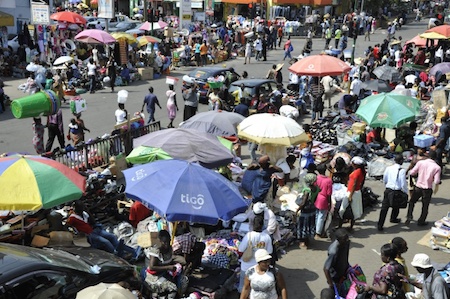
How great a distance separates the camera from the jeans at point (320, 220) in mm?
9414

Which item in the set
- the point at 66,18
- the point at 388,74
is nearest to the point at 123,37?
the point at 66,18

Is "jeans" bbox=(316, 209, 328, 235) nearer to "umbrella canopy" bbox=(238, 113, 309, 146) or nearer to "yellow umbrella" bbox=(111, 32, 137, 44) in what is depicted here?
"umbrella canopy" bbox=(238, 113, 309, 146)

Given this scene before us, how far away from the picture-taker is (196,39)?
32000 millimetres

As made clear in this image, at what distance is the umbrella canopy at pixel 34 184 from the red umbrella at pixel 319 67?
972cm

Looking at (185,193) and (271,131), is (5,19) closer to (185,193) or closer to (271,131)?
(271,131)

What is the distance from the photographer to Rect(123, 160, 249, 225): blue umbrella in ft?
23.7

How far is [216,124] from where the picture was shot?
467 inches

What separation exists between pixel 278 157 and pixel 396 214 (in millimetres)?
2928

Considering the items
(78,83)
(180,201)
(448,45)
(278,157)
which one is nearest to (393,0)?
(448,45)

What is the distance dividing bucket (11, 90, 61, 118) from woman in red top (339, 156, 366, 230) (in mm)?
6720

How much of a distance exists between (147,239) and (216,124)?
12.1 ft

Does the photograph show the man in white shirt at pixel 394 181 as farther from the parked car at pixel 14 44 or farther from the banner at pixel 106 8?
the parked car at pixel 14 44

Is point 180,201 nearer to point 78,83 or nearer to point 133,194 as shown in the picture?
point 133,194

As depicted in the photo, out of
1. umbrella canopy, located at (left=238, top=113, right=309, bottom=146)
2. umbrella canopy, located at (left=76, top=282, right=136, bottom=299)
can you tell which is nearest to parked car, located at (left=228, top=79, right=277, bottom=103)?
umbrella canopy, located at (left=238, top=113, right=309, bottom=146)
